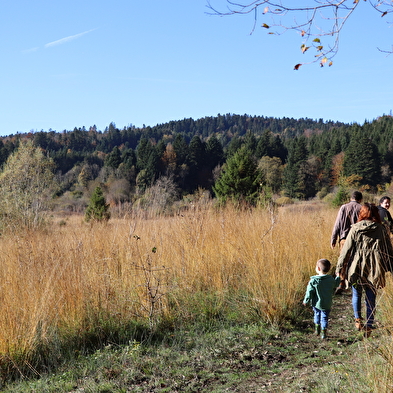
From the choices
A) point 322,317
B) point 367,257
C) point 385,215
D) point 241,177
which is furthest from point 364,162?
point 322,317

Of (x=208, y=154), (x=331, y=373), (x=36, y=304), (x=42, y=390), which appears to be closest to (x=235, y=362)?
(x=331, y=373)

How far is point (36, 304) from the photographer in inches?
142

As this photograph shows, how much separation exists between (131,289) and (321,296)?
2.17m

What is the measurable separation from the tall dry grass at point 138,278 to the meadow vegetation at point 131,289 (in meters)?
0.01

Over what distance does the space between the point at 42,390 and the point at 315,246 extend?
4776 mm

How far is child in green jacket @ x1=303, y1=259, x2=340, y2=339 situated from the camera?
400cm

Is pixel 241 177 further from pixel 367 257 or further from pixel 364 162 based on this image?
pixel 364 162

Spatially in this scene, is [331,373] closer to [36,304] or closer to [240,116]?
[36,304]

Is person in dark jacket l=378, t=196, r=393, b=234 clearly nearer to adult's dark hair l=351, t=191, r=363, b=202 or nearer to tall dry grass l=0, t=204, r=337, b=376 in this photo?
adult's dark hair l=351, t=191, r=363, b=202

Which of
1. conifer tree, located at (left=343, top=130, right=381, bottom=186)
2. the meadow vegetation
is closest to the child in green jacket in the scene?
the meadow vegetation

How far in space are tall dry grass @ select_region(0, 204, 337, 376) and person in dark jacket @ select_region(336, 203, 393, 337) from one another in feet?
2.37

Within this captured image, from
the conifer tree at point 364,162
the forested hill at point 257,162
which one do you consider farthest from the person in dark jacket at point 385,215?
the conifer tree at point 364,162

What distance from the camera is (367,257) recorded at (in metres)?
4.07

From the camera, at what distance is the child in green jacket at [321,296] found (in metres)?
4.00
